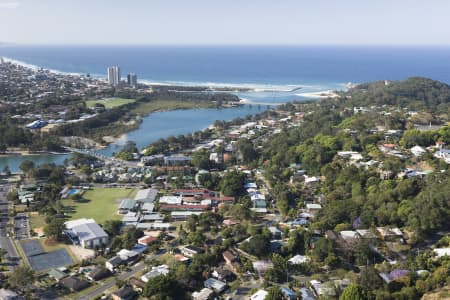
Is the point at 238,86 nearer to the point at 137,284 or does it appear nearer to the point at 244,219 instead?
the point at 244,219

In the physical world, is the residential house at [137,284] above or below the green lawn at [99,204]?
below

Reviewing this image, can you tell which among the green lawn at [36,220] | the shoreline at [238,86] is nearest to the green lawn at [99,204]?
the green lawn at [36,220]

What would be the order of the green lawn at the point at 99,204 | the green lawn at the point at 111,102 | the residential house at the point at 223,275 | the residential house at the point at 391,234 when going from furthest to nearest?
1. the green lawn at the point at 111,102
2. the green lawn at the point at 99,204
3. the residential house at the point at 391,234
4. the residential house at the point at 223,275

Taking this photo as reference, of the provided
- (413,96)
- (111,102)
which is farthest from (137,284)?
(111,102)

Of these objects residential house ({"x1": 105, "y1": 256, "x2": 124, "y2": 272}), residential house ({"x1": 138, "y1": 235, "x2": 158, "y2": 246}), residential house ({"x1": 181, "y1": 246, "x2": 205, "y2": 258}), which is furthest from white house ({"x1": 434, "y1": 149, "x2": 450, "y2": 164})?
residential house ({"x1": 105, "y1": 256, "x2": 124, "y2": 272})

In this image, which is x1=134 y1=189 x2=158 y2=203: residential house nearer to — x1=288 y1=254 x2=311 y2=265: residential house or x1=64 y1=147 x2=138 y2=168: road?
x1=64 y1=147 x2=138 y2=168: road

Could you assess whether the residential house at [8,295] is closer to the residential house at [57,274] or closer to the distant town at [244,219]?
the distant town at [244,219]

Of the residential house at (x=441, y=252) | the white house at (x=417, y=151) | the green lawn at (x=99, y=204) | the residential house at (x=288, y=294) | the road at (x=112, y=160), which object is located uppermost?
the white house at (x=417, y=151)
